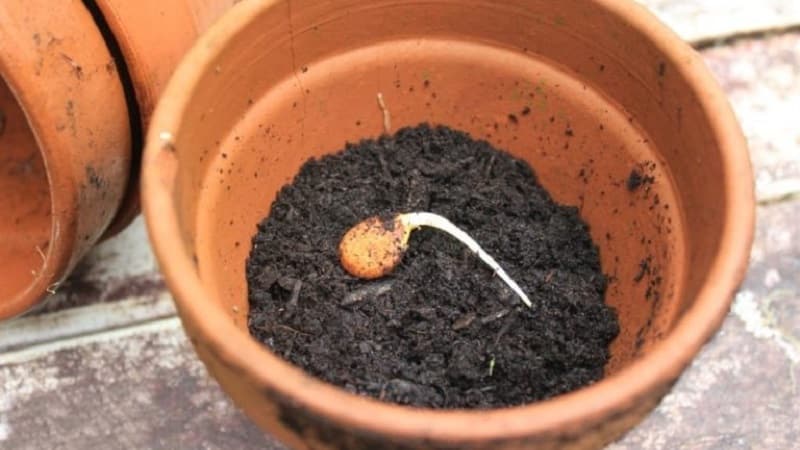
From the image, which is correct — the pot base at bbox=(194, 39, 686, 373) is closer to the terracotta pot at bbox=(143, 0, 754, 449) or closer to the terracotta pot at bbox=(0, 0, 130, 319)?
the terracotta pot at bbox=(143, 0, 754, 449)

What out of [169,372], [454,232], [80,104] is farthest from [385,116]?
[169,372]

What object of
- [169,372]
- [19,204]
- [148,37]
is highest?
[148,37]

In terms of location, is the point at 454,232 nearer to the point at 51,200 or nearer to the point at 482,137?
the point at 482,137

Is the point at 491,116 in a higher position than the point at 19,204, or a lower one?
higher

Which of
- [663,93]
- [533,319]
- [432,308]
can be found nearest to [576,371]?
[533,319]

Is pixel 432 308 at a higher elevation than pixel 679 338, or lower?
lower

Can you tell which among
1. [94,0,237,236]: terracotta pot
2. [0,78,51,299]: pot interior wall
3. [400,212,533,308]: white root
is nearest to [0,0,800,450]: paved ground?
[0,78,51,299]: pot interior wall

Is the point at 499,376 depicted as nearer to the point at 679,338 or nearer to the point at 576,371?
the point at 576,371

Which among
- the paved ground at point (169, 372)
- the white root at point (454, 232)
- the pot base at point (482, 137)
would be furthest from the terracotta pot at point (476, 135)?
the paved ground at point (169, 372)
